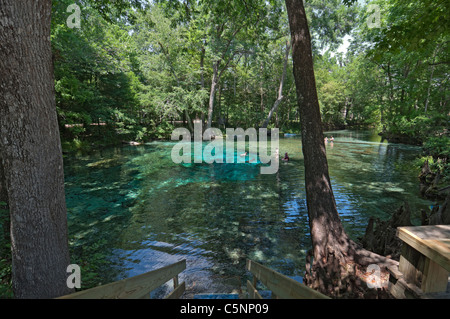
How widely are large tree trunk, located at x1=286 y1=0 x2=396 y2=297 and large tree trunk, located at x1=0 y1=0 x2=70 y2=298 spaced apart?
3.83m

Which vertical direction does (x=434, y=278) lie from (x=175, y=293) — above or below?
above

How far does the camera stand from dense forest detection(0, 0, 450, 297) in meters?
8.80

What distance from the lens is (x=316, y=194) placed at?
4203mm

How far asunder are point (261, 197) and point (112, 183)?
7.98m

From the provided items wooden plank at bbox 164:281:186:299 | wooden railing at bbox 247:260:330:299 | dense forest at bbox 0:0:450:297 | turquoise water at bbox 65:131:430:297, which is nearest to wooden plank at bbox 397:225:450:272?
wooden railing at bbox 247:260:330:299

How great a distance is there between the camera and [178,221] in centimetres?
754

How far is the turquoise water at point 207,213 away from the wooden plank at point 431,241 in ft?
9.70

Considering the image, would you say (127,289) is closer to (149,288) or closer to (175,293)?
(149,288)

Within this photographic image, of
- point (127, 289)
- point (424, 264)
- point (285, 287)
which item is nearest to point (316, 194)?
point (424, 264)

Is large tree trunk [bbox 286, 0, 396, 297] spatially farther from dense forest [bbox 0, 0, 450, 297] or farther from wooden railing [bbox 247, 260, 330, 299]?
dense forest [bbox 0, 0, 450, 297]

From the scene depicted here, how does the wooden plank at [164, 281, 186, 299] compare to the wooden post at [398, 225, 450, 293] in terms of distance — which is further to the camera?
the wooden plank at [164, 281, 186, 299]

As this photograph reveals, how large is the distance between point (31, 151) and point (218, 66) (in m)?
30.3

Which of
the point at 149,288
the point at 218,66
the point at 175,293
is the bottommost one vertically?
the point at 175,293
